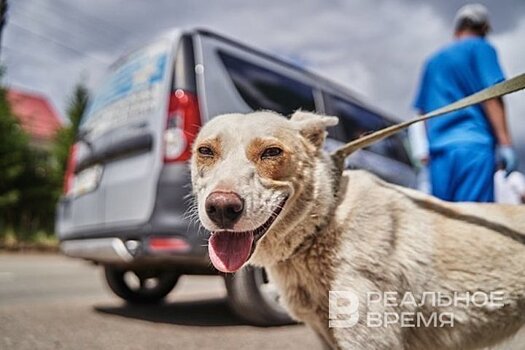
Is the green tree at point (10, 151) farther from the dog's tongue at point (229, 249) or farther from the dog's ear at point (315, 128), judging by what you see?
the dog's tongue at point (229, 249)

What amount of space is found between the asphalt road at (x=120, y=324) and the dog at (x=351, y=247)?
0.48 m

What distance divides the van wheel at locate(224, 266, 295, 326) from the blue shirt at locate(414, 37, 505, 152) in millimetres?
1486

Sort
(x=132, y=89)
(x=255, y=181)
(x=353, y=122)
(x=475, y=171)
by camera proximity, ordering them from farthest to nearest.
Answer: (x=353, y=122)
(x=132, y=89)
(x=475, y=171)
(x=255, y=181)

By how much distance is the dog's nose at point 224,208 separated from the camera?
5.26ft

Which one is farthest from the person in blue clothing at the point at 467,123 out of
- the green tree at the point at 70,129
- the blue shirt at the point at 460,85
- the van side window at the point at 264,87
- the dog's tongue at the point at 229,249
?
the green tree at the point at 70,129

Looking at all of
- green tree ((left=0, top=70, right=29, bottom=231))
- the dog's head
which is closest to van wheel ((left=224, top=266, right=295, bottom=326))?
the dog's head

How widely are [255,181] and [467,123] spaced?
168 cm

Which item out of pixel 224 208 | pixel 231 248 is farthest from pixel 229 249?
pixel 224 208

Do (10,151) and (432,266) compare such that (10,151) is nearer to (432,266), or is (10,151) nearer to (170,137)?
(170,137)

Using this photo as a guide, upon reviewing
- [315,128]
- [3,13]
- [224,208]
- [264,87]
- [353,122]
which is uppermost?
[3,13]

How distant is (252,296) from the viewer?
350 cm

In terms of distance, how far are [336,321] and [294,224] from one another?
390mm

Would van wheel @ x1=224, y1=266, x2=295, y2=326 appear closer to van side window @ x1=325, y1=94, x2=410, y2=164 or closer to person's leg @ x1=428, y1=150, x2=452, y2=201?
van side window @ x1=325, y1=94, x2=410, y2=164

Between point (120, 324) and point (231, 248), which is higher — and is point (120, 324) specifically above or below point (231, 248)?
below
